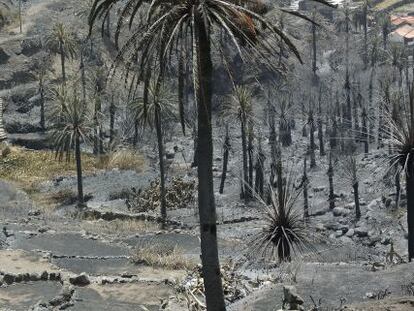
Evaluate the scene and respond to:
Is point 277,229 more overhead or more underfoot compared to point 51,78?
more underfoot

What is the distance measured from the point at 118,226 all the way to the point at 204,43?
1301 inches

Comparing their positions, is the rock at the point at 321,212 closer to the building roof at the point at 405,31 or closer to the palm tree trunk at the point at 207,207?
the palm tree trunk at the point at 207,207

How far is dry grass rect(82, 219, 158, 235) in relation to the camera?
4381 cm

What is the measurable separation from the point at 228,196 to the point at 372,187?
17.3 metres

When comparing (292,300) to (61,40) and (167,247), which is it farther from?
(61,40)

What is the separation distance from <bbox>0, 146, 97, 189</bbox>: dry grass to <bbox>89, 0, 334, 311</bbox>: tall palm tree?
158ft

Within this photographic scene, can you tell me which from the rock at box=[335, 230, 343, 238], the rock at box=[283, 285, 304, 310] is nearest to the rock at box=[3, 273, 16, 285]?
the rock at box=[283, 285, 304, 310]

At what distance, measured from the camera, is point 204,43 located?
1437 cm

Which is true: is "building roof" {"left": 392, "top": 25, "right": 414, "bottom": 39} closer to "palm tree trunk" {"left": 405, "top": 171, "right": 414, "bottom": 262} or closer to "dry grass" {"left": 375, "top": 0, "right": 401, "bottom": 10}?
"dry grass" {"left": 375, "top": 0, "right": 401, "bottom": 10}

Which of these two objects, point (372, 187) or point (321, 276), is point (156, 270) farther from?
point (372, 187)

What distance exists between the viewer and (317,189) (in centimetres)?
7119

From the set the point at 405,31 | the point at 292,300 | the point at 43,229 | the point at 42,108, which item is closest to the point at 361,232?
the point at 43,229

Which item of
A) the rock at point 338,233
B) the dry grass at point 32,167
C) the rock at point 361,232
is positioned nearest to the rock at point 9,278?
the dry grass at point 32,167

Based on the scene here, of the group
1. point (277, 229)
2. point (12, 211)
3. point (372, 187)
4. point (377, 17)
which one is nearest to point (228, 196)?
point (372, 187)
